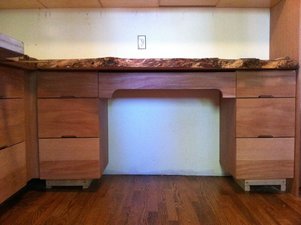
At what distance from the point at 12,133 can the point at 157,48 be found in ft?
3.91

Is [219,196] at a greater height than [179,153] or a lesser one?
lesser

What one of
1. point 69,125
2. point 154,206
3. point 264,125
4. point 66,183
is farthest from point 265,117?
point 66,183

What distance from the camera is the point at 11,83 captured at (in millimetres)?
1528

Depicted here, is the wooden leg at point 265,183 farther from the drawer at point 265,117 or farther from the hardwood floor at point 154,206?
the drawer at point 265,117

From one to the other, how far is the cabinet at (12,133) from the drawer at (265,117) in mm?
1311

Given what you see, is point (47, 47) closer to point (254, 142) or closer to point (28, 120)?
point (28, 120)

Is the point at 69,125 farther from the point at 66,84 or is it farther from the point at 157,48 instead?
the point at 157,48

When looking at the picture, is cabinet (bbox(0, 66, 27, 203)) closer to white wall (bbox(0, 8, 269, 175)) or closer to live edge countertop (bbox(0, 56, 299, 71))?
live edge countertop (bbox(0, 56, 299, 71))

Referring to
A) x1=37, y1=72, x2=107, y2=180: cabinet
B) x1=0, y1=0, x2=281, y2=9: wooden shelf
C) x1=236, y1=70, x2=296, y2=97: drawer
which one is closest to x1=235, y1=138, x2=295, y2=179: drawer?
x1=236, y1=70, x2=296, y2=97: drawer

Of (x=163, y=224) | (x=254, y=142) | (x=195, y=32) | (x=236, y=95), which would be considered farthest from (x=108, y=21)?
(x=163, y=224)

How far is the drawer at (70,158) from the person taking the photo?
5.69 ft

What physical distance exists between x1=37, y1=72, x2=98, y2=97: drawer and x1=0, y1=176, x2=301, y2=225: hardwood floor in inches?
25.2

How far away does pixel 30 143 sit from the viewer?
1.76 m

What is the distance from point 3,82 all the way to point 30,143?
0.48 metres
